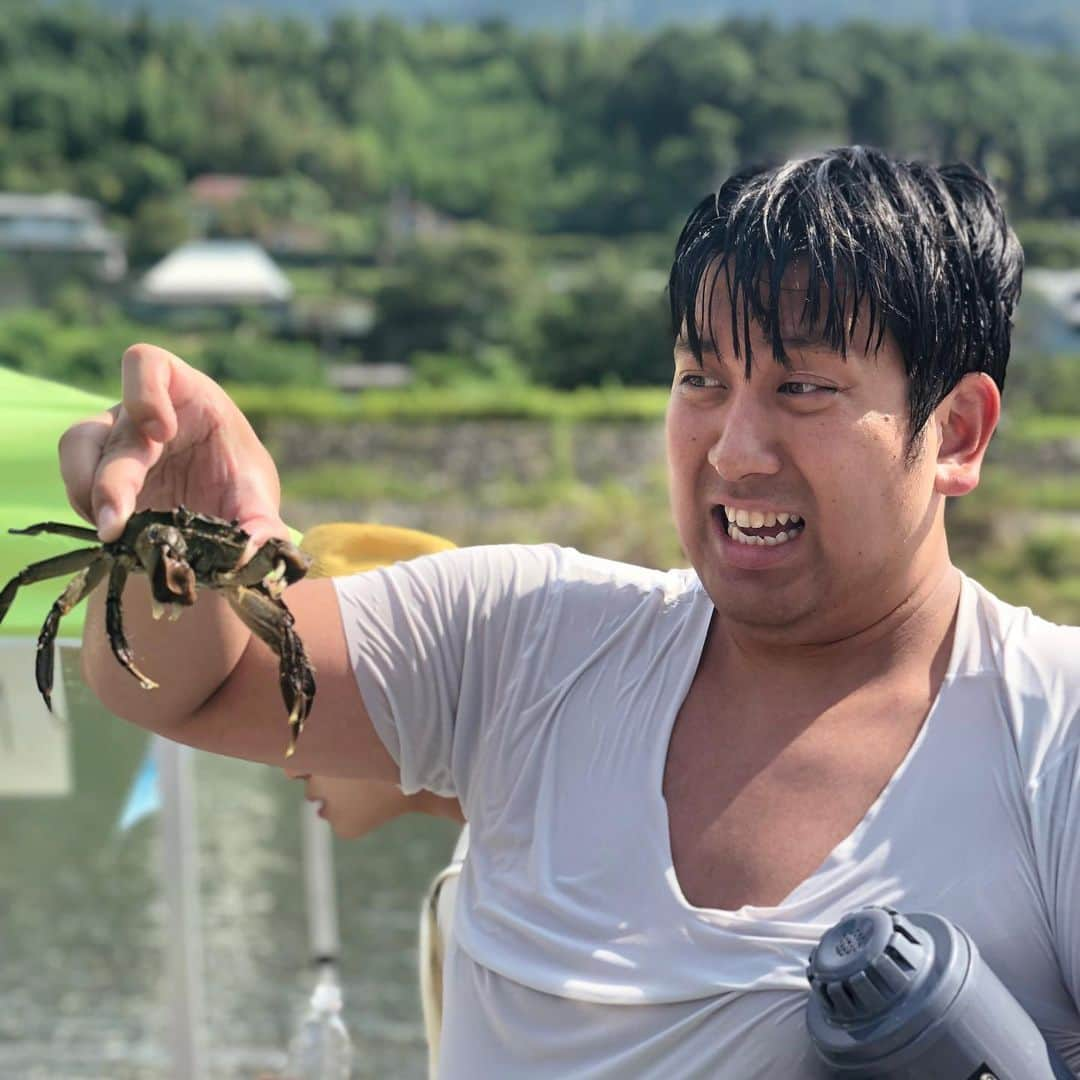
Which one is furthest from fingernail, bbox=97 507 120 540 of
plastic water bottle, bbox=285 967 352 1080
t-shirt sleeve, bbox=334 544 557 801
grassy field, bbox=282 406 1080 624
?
grassy field, bbox=282 406 1080 624

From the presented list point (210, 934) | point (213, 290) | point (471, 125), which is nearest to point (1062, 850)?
point (210, 934)

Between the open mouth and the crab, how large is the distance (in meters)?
0.36

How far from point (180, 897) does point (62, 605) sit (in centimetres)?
189

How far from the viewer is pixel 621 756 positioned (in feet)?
5.11

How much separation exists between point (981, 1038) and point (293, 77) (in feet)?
208

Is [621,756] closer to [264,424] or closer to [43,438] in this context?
[43,438]

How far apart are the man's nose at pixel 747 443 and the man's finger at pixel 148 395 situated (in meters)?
0.44

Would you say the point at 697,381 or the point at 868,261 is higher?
the point at 868,261

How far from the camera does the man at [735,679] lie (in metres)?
1.42

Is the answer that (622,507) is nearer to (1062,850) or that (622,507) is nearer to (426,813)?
(426,813)

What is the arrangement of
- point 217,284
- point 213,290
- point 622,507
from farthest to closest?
point 217,284 < point 213,290 < point 622,507

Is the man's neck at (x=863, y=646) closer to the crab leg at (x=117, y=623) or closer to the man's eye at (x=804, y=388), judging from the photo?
the man's eye at (x=804, y=388)

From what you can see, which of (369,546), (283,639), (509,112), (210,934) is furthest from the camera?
(509,112)

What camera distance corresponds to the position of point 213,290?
139 ft
